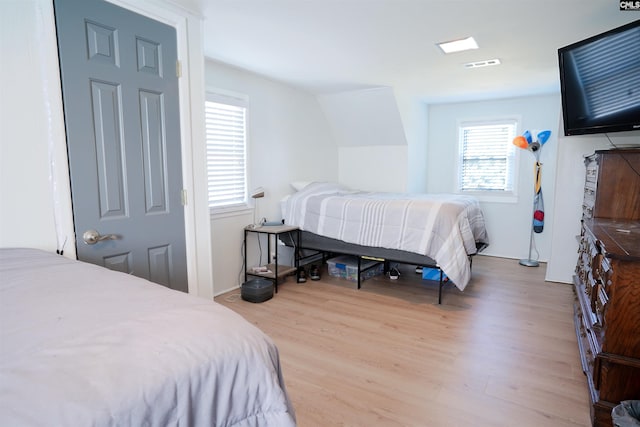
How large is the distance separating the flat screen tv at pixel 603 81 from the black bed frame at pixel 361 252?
5.34 feet

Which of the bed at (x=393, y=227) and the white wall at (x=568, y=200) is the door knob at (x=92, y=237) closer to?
the bed at (x=393, y=227)

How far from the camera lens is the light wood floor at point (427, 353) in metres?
1.87

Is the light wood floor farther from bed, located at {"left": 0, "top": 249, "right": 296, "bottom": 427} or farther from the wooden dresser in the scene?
bed, located at {"left": 0, "top": 249, "right": 296, "bottom": 427}

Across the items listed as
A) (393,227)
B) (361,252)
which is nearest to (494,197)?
(393,227)

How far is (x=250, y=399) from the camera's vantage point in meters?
0.83

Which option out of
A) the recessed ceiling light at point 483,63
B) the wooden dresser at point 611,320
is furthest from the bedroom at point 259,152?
the wooden dresser at point 611,320

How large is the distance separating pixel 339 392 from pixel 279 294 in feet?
5.61

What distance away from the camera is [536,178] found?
4.68 m

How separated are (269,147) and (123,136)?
7.41ft

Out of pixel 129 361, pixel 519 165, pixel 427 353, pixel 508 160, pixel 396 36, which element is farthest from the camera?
pixel 508 160

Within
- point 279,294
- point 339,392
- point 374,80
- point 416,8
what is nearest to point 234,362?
point 339,392

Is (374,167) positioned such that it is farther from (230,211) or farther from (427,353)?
(427,353)

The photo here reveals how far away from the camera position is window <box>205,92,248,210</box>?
11.3 feet

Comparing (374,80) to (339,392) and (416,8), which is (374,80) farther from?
(339,392)
